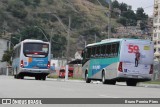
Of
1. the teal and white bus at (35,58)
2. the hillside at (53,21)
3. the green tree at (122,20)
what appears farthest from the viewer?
the green tree at (122,20)

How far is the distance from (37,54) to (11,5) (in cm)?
11069

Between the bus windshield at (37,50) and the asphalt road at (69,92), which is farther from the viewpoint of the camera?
the bus windshield at (37,50)

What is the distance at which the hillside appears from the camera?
5561 inches

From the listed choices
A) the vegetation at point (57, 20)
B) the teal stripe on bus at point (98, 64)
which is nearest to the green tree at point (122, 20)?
the vegetation at point (57, 20)

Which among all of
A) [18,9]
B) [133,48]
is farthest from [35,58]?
[18,9]

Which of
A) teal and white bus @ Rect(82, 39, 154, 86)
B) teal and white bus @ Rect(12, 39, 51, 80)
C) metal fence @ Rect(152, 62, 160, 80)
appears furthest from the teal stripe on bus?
metal fence @ Rect(152, 62, 160, 80)

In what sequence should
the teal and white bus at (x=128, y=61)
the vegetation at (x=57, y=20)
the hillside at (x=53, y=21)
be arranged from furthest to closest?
1. the vegetation at (x=57, y=20)
2. the hillside at (x=53, y=21)
3. the teal and white bus at (x=128, y=61)

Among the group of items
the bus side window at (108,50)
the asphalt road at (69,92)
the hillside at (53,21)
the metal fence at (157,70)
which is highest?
the hillside at (53,21)

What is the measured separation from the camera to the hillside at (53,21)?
14125 cm

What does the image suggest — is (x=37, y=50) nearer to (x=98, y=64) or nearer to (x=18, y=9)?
(x=98, y=64)

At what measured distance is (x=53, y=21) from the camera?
15738cm

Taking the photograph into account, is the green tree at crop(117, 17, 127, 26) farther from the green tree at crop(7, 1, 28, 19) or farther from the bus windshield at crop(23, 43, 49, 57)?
the bus windshield at crop(23, 43, 49, 57)

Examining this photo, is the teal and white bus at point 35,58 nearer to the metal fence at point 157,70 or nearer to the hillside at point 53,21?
the metal fence at point 157,70

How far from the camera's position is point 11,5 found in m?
152
